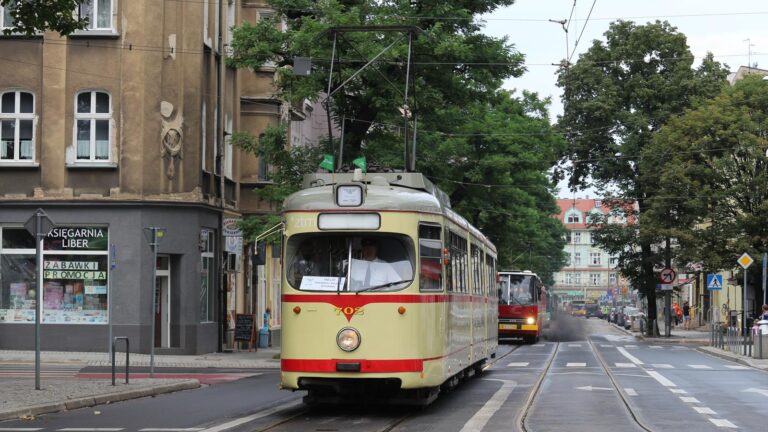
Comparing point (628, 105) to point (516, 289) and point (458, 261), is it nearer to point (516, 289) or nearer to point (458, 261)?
point (516, 289)

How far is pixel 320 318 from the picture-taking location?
16.3 m

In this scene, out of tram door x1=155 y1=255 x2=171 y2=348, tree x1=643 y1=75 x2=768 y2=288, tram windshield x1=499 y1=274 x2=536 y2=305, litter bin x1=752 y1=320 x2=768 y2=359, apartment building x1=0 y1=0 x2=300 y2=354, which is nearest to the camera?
apartment building x1=0 y1=0 x2=300 y2=354

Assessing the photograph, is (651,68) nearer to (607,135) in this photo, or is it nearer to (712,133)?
(607,135)

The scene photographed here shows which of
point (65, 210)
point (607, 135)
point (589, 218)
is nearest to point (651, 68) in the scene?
point (607, 135)

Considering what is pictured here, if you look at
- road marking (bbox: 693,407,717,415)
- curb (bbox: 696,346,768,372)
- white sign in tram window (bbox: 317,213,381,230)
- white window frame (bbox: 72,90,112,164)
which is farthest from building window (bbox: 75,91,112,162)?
road marking (bbox: 693,407,717,415)

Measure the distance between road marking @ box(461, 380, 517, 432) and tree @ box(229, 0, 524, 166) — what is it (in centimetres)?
1001

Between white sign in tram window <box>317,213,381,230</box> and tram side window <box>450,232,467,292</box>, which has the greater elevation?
white sign in tram window <box>317,213,381,230</box>

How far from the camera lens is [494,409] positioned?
17844 millimetres

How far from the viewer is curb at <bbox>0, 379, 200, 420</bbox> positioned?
1656cm

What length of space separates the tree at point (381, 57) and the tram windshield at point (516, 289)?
17.8m

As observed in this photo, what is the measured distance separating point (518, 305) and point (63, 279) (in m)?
22.5

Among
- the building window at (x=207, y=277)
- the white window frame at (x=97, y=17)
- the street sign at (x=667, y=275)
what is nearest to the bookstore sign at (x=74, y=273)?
the building window at (x=207, y=277)

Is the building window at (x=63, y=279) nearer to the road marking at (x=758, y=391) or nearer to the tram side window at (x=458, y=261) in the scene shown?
the tram side window at (x=458, y=261)

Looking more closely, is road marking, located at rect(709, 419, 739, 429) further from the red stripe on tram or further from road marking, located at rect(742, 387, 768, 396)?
road marking, located at rect(742, 387, 768, 396)
